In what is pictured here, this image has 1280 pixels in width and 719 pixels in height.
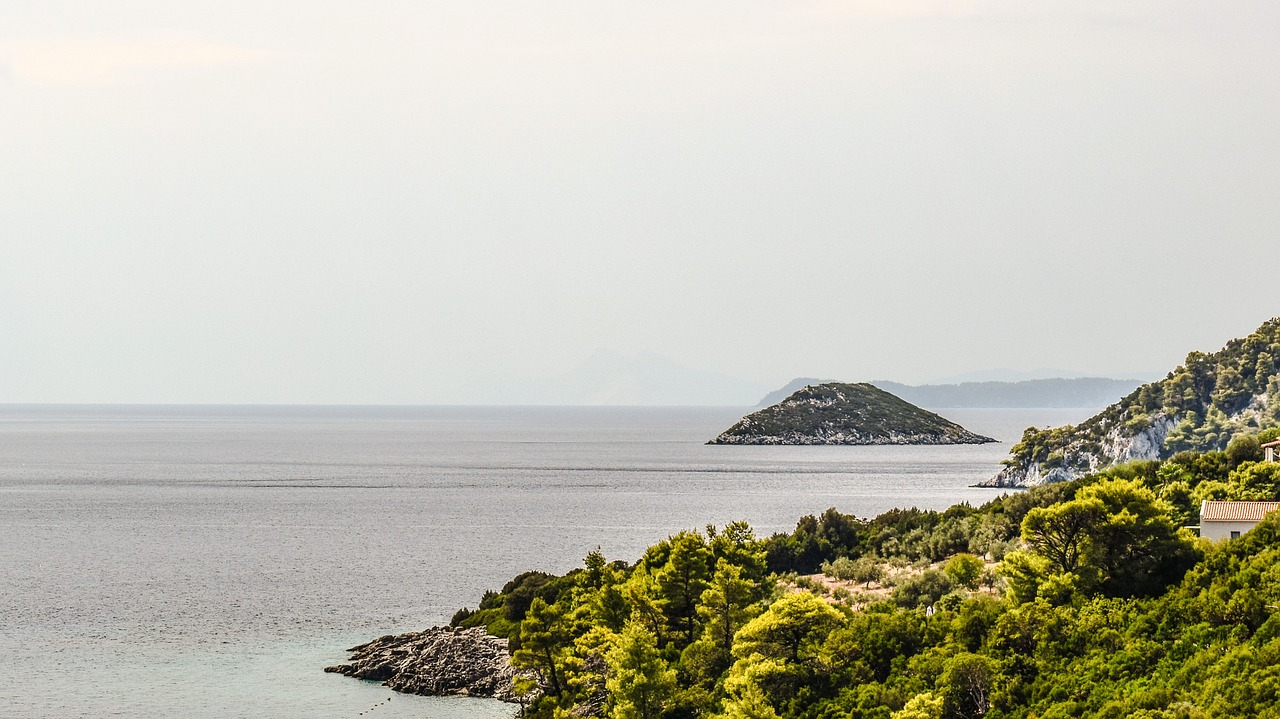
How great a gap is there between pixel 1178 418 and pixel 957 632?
343 feet

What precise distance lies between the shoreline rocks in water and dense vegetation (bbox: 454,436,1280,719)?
226 centimetres

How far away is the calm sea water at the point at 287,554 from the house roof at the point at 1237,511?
30704 mm

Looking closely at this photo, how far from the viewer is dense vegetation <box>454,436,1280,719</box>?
36.3 m

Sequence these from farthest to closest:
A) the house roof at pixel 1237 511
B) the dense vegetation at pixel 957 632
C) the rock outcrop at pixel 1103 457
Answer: the rock outcrop at pixel 1103 457
the house roof at pixel 1237 511
the dense vegetation at pixel 957 632

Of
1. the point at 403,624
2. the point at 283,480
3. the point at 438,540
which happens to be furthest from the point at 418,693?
the point at 283,480

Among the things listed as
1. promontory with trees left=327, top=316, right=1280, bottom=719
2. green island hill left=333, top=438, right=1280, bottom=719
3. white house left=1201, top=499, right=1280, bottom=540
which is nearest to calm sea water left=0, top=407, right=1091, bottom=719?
green island hill left=333, top=438, right=1280, bottom=719

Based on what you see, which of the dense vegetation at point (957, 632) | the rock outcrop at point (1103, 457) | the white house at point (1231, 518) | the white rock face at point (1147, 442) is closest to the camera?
the dense vegetation at point (957, 632)

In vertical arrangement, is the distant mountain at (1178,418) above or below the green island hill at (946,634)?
above

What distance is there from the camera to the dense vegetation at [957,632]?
36312 millimetres

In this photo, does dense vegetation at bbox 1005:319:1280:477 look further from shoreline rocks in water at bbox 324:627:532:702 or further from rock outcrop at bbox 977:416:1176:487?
shoreline rocks in water at bbox 324:627:532:702

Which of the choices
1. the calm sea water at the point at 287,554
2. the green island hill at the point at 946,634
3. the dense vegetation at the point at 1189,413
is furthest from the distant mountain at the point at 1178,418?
the green island hill at the point at 946,634

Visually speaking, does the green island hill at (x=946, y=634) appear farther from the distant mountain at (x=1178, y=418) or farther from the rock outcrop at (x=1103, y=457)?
the rock outcrop at (x=1103, y=457)

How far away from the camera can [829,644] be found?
4266cm

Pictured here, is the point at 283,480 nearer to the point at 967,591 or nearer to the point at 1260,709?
the point at 967,591
